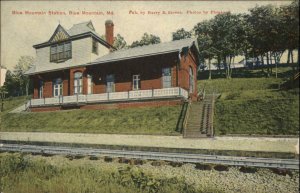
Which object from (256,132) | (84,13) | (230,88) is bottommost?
(256,132)

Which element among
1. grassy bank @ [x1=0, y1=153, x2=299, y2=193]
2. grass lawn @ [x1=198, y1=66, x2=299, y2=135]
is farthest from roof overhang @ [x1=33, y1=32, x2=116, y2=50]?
grassy bank @ [x1=0, y1=153, x2=299, y2=193]

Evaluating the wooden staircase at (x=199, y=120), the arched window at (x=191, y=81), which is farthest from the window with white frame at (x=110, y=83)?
the wooden staircase at (x=199, y=120)

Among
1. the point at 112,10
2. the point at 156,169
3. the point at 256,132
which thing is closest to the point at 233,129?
the point at 256,132

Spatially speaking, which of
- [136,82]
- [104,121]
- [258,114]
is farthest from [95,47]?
[258,114]

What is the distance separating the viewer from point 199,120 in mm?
15625

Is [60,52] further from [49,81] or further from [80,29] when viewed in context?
[49,81]

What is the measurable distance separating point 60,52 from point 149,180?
66.6 feet

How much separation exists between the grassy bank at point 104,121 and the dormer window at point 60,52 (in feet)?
18.5

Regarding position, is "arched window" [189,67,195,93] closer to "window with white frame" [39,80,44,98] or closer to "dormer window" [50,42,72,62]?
"dormer window" [50,42,72,62]

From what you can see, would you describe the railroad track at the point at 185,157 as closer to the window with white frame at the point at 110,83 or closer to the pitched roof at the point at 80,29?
the window with white frame at the point at 110,83

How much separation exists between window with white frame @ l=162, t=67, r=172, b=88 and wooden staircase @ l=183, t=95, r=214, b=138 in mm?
3122

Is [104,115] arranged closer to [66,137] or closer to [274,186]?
[66,137]

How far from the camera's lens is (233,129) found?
13609 millimetres

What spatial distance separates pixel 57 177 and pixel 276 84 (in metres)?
19.7
